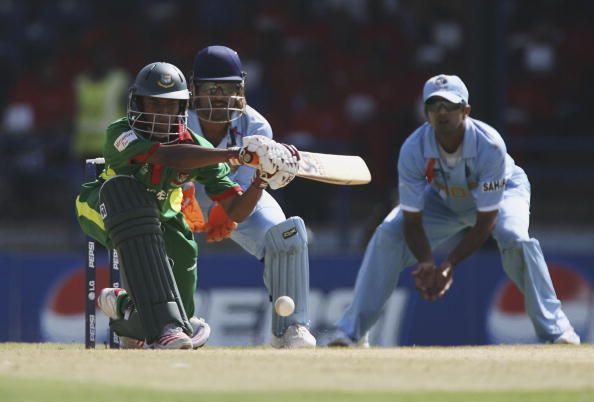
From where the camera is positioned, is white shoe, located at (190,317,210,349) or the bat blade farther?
the bat blade

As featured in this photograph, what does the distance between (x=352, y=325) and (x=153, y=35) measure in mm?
9408

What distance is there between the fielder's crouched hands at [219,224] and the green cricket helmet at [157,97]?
710 mm

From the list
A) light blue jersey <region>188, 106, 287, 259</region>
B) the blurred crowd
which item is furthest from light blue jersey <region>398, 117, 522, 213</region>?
the blurred crowd

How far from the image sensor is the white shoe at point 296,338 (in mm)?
7402

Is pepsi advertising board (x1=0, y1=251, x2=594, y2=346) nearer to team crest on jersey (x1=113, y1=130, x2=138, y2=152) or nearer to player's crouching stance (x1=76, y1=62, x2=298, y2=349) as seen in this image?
player's crouching stance (x1=76, y1=62, x2=298, y2=349)

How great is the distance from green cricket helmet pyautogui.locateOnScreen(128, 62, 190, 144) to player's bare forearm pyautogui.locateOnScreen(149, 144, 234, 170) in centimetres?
26

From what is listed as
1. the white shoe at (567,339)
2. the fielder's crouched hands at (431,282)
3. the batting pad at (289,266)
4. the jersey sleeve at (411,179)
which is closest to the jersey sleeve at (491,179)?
the jersey sleeve at (411,179)

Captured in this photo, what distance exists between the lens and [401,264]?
918 centimetres

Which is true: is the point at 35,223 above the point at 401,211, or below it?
below

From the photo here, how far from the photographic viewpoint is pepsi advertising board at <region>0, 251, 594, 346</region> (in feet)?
38.0

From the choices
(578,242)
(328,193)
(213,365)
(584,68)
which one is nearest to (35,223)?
(328,193)

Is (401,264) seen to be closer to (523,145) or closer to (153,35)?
(523,145)

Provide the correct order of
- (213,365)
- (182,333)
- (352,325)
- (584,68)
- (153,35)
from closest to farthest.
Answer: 1. (213,365)
2. (182,333)
3. (352,325)
4. (584,68)
5. (153,35)

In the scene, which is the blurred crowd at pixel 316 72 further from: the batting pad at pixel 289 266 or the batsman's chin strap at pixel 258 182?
the batsman's chin strap at pixel 258 182
